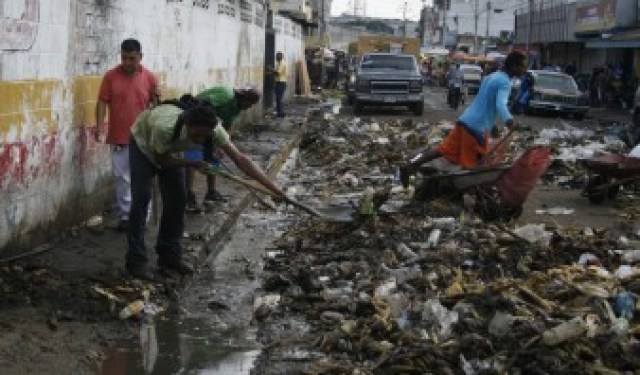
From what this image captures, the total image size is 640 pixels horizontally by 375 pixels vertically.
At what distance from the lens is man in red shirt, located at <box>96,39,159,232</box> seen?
8320 mm

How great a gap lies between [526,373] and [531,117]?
2770cm

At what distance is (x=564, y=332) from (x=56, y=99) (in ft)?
16.1

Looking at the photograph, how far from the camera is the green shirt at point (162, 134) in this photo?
6616 millimetres

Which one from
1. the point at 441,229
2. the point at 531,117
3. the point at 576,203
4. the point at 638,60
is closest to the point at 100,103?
the point at 441,229

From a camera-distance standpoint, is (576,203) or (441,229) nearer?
(441,229)

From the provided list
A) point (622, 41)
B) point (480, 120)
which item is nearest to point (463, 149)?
point (480, 120)

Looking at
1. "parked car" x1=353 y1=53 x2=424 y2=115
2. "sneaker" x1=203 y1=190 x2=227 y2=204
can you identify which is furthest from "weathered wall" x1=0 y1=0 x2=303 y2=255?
"parked car" x1=353 y1=53 x2=424 y2=115

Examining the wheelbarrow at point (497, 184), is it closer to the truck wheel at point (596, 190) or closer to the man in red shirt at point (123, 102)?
the truck wheel at point (596, 190)

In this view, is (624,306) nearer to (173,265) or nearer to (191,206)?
(173,265)

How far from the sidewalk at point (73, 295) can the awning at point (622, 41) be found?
89.9 feet

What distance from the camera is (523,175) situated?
9.61 m

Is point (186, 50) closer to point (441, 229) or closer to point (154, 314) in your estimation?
point (441, 229)

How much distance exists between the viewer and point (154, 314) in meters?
6.54

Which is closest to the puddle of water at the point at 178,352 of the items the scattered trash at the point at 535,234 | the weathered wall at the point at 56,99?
the weathered wall at the point at 56,99
